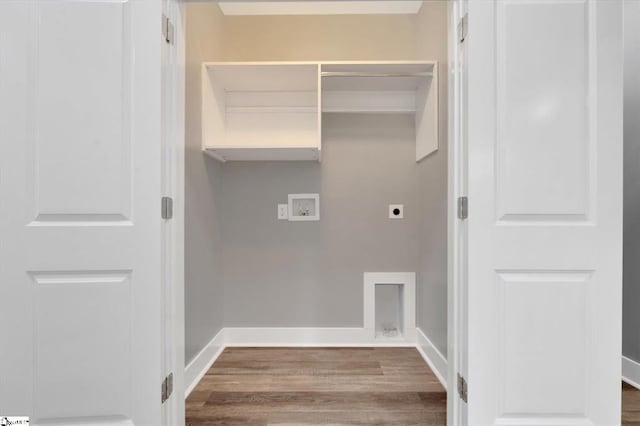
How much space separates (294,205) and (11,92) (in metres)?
2.01

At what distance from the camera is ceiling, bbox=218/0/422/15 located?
2.99 meters

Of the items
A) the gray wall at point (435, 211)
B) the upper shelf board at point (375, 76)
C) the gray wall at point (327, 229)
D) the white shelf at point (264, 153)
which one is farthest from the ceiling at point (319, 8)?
the white shelf at point (264, 153)

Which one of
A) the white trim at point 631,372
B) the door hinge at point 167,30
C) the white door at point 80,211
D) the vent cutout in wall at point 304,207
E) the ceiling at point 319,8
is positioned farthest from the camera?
the vent cutout in wall at point 304,207

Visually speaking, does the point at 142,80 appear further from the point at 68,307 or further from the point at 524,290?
the point at 524,290

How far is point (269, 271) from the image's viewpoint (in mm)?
3217

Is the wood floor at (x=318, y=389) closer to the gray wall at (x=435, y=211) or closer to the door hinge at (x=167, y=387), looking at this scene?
the gray wall at (x=435, y=211)

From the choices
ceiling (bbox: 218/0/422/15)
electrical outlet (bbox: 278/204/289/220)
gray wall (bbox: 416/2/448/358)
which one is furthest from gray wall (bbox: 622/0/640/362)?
electrical outlet (bbox: 278/204/289/220)

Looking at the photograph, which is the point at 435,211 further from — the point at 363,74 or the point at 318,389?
the point at 318,389

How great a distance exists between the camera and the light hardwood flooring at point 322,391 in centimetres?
203

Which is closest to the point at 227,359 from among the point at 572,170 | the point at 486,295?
the point at 486,295

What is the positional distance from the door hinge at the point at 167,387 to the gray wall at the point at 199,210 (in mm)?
737

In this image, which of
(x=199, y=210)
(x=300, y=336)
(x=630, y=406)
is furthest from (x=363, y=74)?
(x=630, y=406)

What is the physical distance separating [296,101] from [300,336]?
186 centimetres

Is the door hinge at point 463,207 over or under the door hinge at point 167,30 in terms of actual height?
under
